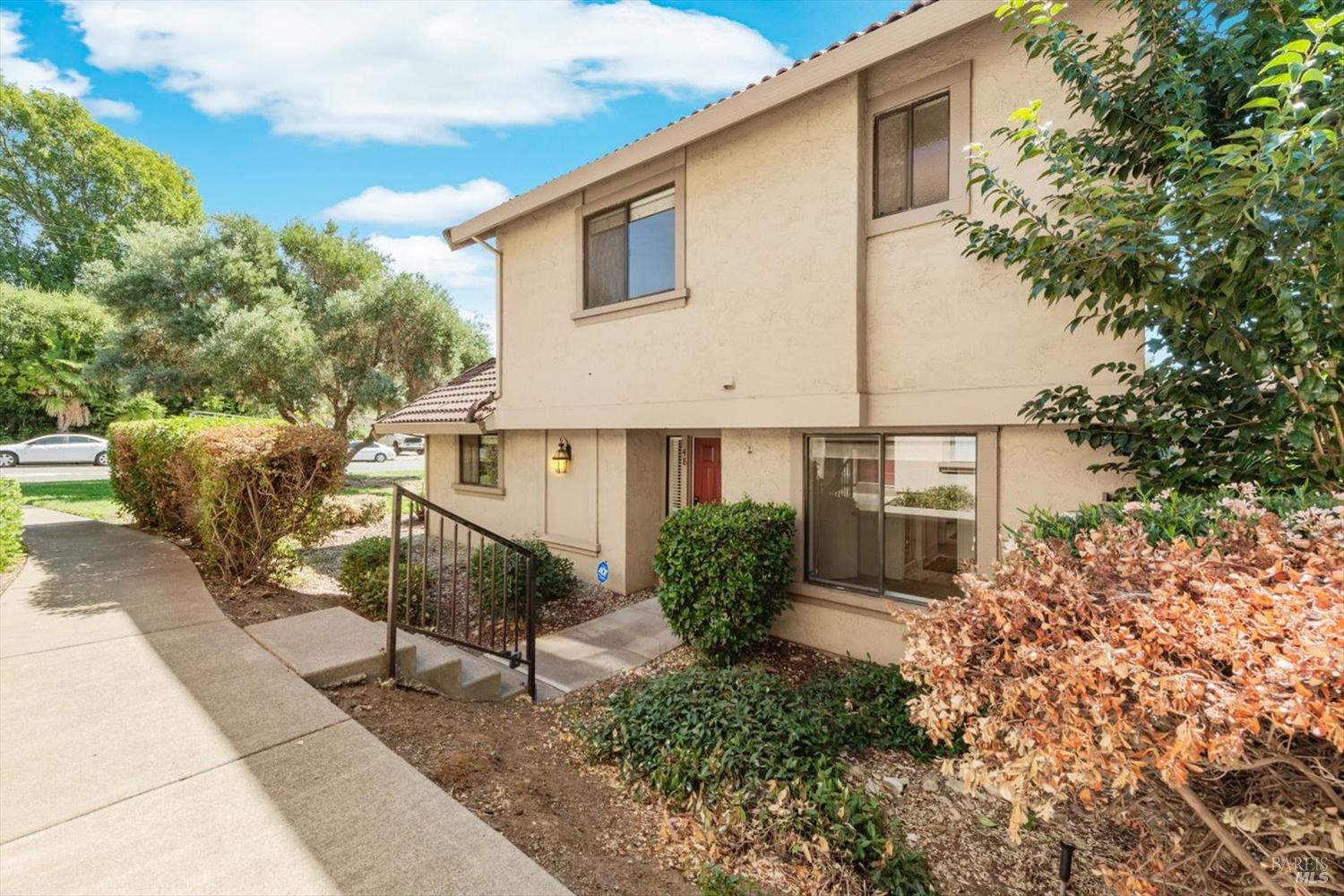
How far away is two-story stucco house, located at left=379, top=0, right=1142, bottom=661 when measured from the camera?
5012 mm

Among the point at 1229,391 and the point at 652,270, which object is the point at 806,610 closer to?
the point at 1229,391

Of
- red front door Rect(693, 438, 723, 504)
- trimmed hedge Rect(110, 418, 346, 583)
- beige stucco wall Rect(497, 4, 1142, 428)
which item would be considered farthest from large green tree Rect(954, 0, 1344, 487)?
trimmed hedge Rect(110, 418, 346, 583)

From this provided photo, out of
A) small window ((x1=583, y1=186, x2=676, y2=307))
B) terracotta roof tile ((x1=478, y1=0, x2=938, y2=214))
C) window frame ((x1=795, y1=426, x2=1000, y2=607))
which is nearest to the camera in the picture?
terracotta roof tile ((x1=478, y1=0, x2=938, y2=214))

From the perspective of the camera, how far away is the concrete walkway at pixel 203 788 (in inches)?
90.8

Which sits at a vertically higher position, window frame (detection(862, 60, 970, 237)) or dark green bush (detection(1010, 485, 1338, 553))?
window frame (detection(862, 60, 970, 237))

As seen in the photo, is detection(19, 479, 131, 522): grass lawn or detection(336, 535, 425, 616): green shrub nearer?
detection(336, 535, 425, 616): green shrub

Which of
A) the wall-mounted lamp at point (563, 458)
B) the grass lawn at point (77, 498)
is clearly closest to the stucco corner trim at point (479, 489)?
the wall-mounted lamp at point (563, 458)

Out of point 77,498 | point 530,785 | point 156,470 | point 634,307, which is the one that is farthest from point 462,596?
point 77,498

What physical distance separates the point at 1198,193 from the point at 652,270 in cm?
557

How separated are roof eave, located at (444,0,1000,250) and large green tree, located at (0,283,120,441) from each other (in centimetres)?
3163

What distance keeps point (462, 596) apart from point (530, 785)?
509 centimetres

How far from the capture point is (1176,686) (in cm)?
157

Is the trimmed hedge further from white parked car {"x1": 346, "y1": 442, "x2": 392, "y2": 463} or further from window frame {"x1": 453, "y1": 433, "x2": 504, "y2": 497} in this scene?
white parked car {"x1": 346, "y1": 442, "x2": 392, "y2": 463}

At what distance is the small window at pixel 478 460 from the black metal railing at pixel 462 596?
134 cm
